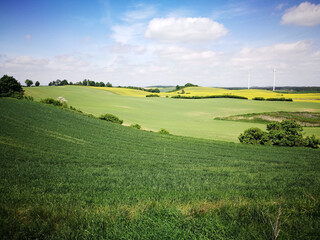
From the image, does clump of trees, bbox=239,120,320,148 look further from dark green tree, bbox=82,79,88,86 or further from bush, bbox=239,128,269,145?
A: dark green tree, bbox=82,79,88,86

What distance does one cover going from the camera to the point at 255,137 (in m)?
25.8

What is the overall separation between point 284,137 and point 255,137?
3.34 metres

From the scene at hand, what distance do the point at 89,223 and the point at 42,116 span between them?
1159 inches

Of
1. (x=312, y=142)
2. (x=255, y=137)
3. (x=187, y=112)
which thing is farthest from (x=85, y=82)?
(x=312, y=142)

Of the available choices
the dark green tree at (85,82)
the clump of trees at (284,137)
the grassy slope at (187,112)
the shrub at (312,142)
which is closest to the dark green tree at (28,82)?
the dark green tree at (85,82)

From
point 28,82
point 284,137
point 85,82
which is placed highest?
point 85,82

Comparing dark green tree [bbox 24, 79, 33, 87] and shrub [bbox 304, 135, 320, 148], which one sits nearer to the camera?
shrub [bbox 304, 135, 320, 148]

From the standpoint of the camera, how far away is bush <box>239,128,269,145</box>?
24.7 meters

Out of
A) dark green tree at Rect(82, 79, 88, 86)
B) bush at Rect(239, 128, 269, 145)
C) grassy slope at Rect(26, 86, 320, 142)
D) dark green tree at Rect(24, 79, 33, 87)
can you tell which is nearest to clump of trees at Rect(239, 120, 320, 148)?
bush at Rect(239, 128, 269, 145)

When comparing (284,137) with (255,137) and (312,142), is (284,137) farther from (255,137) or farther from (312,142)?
(255,137)

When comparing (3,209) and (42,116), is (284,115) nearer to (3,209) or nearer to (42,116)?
(42,116)

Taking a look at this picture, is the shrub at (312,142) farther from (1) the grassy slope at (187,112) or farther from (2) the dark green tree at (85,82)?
(2) the dark green tree at (85,82)

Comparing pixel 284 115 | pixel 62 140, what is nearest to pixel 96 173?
pixel 62 140

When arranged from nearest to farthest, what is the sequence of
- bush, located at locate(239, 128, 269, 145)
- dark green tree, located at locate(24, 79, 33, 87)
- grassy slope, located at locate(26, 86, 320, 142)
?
bush, located at locate(239, 128, 269, 145) → grassy slope, located at locate(26, 86, 320, 142) → dark green tree, located at locate(24, 79, 33, 87)
